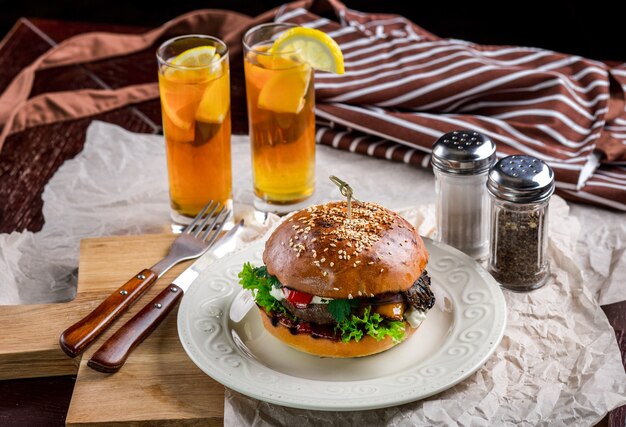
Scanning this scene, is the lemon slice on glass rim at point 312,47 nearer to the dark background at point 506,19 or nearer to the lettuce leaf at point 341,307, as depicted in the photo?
the lettuce leaf at point 341,307

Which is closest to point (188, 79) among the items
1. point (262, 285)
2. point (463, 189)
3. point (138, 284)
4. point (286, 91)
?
point (286, 91)

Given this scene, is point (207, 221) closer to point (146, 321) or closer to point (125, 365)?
point (146, 321)

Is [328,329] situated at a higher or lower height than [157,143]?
higher

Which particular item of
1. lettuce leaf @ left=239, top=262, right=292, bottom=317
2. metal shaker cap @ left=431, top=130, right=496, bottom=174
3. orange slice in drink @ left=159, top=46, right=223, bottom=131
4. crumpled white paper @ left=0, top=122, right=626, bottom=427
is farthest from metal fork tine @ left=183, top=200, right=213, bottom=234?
metal shaker cap @ left=431, top=130, right=496, bottom=174

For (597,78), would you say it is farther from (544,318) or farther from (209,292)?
(209,292)

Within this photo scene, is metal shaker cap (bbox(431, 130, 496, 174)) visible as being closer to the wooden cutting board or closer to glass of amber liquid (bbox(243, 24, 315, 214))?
glass of amber liquid (bbox(243, 24, 315, 214))

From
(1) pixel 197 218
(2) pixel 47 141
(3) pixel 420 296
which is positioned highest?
(3) pixel 420 296

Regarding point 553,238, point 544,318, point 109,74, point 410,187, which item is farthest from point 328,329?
point 109,74
